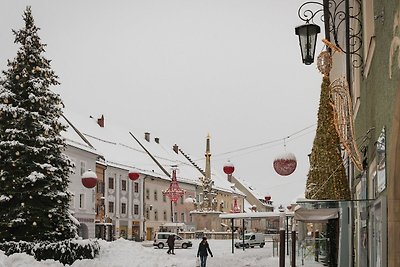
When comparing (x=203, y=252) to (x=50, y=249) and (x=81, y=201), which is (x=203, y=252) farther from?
(x=81, y=201)

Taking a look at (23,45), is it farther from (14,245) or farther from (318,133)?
(318,133)

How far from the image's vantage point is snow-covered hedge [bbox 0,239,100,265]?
25.2m

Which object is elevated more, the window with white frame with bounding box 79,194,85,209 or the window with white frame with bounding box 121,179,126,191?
the window with white frame with bounding box 121,179,126,191

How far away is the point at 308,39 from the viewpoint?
454 inches

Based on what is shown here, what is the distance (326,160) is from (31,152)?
15046 millimetres

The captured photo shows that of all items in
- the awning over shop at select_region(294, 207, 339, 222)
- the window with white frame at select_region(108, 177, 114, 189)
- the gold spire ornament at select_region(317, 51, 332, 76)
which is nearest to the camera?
the awning over shop at select_region(294, 207, 339, 222)

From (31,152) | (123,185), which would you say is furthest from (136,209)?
(31,152)

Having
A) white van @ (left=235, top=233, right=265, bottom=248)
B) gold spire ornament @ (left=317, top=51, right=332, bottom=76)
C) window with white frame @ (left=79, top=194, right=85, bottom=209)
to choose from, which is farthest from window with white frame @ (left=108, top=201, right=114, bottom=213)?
gold spire ornament @ (left=317, top=51, right=332, bottom=76)

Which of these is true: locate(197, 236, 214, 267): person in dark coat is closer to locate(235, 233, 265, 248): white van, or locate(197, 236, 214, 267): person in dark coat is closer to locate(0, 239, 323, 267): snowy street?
locate(0, 239, 323, 267): snowy street

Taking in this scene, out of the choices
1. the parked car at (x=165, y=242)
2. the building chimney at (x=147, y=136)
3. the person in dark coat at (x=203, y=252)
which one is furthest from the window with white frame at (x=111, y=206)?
the person in dark coat at (x=203, y=252)

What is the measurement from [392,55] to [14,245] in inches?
803

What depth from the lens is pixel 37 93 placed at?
27469mm

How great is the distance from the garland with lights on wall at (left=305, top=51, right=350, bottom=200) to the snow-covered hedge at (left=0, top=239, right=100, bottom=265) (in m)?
13.0

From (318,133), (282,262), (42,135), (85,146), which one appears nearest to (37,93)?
(42,135)
